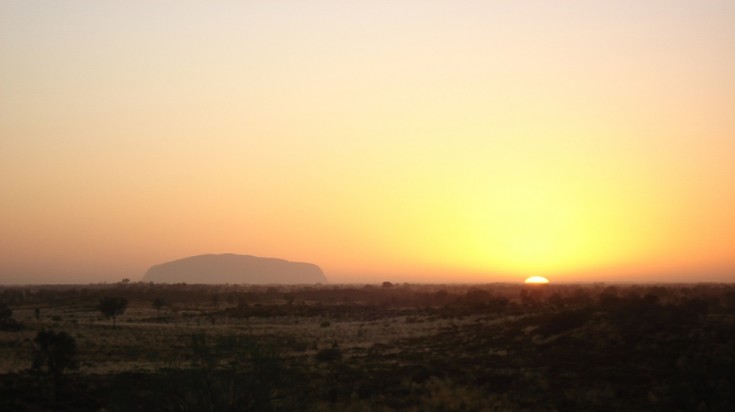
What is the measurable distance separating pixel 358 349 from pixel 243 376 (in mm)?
31941

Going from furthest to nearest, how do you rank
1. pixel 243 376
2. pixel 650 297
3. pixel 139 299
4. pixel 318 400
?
pixel 139 299
pixel 650 297
pixel 318 400
pixel 243 376

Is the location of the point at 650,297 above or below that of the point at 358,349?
above

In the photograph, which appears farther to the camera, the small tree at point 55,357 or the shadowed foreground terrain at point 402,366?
the small tree at point 55,357

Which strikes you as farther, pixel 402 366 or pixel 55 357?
pixel 402 366

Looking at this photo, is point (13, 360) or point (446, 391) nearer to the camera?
point (446, 391)

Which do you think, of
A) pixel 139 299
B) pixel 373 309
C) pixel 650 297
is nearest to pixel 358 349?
pixel 650 297

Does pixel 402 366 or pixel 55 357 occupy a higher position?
pixel 55 357

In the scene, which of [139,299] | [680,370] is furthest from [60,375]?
[139,299]

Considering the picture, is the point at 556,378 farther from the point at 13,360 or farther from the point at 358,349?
the point at 13,360

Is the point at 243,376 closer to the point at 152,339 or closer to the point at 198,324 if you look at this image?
the point at 152,339

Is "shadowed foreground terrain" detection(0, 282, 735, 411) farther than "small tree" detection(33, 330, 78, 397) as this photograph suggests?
No

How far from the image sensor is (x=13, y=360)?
4000 cm

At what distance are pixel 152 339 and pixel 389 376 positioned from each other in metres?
27.6

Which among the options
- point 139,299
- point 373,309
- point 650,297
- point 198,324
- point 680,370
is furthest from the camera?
point 139,299
